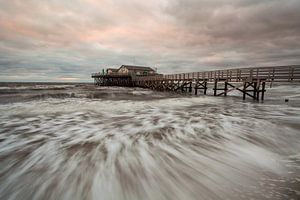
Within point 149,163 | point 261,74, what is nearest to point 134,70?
point 261,74

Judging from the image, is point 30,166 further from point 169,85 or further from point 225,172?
point 169,85

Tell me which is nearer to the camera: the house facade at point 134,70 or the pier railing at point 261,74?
the pier railing at point 261,74

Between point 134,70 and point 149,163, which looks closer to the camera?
point 149,163

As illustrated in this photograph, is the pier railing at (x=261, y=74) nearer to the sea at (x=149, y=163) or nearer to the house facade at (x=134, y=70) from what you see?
the sea at (x=149, y=163)

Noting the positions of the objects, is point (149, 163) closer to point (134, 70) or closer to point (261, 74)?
point (261, 74)

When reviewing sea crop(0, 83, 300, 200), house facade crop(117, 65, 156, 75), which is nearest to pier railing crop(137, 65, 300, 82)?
sea crop(0, 83, 300, 200)

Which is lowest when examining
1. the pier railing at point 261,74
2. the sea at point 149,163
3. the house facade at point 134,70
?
the sea at point 149,163

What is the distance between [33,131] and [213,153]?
17.7ft

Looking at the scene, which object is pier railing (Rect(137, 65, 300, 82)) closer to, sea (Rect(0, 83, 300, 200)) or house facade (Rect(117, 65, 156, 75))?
sea (Rect(0, 83, 300, 200))

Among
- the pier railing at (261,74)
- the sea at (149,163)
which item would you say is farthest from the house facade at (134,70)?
the sea at (149,163)

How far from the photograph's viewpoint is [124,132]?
18.2 feet

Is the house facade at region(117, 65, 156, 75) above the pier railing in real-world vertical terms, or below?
above

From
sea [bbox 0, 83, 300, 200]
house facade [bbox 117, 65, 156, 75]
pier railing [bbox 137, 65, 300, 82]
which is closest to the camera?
sea [bbox 0, 83, 300, 200]

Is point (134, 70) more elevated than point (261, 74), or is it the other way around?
point (134, 70)
